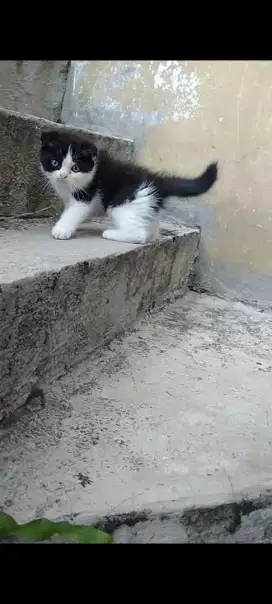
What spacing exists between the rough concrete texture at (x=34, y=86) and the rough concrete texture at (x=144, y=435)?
152 cm

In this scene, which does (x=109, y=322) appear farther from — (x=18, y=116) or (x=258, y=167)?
(x=258, y=167)

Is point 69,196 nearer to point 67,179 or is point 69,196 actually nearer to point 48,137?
point 67,179

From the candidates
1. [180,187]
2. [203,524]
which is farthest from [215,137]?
[203,524]

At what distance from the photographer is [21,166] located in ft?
5.41

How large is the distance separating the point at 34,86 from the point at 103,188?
1122mm

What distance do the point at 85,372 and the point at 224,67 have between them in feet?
5.04

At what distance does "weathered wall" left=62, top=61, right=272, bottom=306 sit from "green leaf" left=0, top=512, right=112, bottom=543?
1.63 meters

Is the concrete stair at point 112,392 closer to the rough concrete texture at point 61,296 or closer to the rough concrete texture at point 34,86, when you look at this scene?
the rough concrete texture at point 61,296

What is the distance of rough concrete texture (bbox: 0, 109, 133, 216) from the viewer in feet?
5.15

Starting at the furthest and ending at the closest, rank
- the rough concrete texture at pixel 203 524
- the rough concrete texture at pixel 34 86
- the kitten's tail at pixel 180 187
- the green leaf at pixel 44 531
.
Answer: the rough concrete texture at pixel 34 86
the kitten's tail at pixel 180 187
the rough concrete texture at pixel 203 524
the green leaf at pixel 44 531

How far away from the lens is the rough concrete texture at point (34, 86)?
2.44 meters

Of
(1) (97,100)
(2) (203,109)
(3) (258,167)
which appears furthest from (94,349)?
(1) (97,100)

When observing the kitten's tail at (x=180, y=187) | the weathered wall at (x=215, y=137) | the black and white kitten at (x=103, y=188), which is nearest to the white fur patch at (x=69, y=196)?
the black and white kitten at (x=103, y=188)

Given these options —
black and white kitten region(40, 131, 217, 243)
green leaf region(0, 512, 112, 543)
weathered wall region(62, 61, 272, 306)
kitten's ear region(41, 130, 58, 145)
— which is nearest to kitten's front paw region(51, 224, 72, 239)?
black and white kitten region(40, 131, 217, 243)
